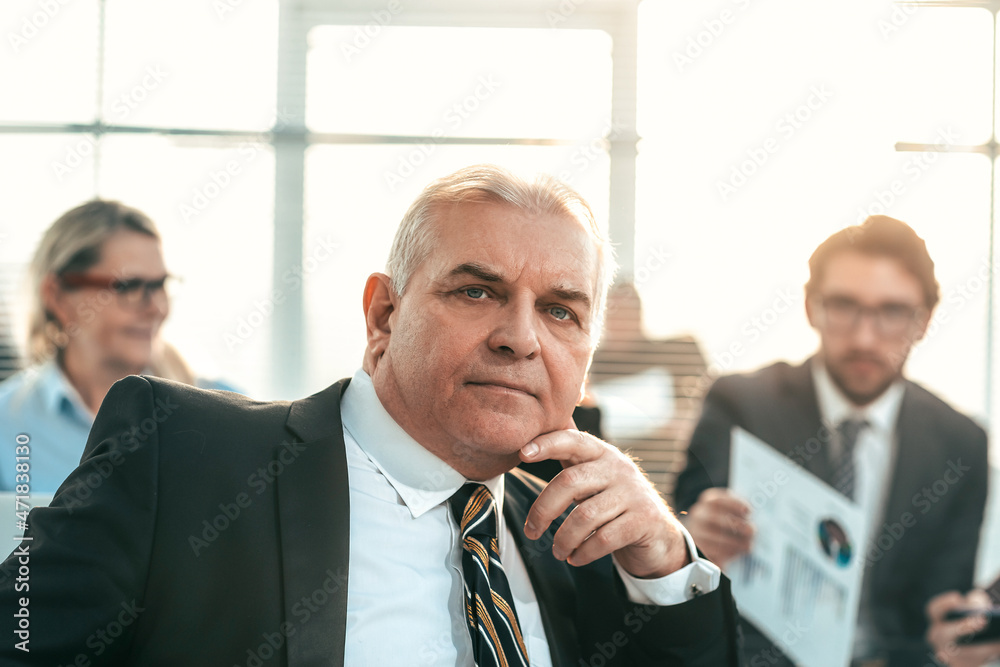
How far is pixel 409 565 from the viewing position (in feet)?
4.81

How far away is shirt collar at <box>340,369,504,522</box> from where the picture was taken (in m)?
1.52

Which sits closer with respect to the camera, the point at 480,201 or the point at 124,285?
the point at 480,201

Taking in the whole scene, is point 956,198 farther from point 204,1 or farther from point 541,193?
point 204,1

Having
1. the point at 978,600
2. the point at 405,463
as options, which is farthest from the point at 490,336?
the point at 978,600

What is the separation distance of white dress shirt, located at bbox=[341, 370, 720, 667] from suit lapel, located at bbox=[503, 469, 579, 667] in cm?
2

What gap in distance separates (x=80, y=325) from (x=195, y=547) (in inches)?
85.9

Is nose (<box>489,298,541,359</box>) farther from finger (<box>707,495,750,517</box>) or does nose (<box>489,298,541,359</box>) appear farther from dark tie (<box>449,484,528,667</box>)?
finger (<box>707,495,750,517</box>)

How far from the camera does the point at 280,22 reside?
399 centimetres

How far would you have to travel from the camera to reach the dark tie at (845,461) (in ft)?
11.3

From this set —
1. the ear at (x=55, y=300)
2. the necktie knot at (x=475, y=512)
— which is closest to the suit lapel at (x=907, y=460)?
the necktie knot at (x=475, y=512)

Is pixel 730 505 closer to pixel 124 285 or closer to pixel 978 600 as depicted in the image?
pixel 978 600

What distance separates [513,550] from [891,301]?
8.34 ft

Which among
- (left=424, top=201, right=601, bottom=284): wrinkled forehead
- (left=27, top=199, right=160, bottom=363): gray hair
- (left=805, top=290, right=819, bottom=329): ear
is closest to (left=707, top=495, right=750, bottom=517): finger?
(left=805, top=290, right=819, bottom=329): ear

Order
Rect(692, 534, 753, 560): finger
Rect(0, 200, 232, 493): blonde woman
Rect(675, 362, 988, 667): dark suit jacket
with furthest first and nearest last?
Rect(675, 362, 988, 667): dark suit jacket < Rect(692, 534, 753, 560): finger < Rect(0, 200, 232, 493): blonde woman
